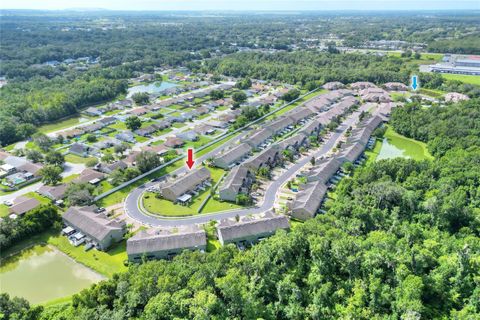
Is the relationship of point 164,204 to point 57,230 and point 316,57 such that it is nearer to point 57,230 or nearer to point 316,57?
point 57,230

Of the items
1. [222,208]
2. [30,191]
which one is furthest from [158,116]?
[222,208]

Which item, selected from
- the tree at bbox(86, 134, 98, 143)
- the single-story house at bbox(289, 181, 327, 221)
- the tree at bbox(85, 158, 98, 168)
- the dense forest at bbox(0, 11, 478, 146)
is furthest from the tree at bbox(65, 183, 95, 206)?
the dense forest at bbox(0, 11, 478, 146)

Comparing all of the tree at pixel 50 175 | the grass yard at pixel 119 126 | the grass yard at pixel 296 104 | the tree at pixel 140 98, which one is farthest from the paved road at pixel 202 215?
the tree at pixel 140 98

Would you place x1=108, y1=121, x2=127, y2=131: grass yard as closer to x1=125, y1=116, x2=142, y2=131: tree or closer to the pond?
x1=125, y1=116, x2=142, y2=131: tree

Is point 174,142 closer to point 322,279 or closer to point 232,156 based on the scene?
point 232,156

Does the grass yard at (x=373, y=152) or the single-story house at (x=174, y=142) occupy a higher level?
the single-story house at (x=174, y=142)

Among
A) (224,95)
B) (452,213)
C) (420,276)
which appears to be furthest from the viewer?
(224,95)

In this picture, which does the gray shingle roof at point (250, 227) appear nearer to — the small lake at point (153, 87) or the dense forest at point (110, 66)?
the dense forest at point (110, 66)
